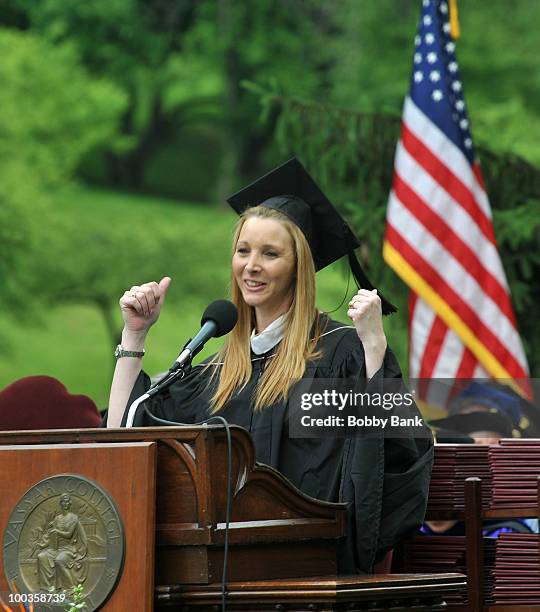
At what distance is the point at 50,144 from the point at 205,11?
8.24 m

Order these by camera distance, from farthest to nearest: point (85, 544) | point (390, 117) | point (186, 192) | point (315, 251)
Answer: point (186, 192)
point (390, 117)
point (315, 251)
point (85, 544)

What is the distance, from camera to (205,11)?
3328 cm

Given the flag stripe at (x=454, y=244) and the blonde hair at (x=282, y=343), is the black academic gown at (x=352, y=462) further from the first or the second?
the flag stripe at (x=454, y=244)

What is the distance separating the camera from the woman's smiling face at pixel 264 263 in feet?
14.9

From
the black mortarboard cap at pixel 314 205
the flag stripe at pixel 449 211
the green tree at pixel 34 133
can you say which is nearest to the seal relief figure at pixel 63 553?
the black mortarboard cap at pixel 314 205

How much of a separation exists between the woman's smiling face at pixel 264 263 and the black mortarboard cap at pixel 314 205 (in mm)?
230

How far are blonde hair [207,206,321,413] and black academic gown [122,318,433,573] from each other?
1.4 inches

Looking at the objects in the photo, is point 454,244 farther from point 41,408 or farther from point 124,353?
point 124,353

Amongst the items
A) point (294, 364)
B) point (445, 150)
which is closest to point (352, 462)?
point (294, 364)

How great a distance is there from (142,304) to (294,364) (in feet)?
1.76

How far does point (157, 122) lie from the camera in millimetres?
38469

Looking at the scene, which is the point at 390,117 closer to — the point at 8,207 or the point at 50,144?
the point at 8,207

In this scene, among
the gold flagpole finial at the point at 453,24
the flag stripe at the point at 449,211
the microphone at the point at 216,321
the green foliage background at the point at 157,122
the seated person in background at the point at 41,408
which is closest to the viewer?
the microphone at the point at 216,321

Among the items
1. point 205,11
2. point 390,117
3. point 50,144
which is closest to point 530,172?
point 390,117
